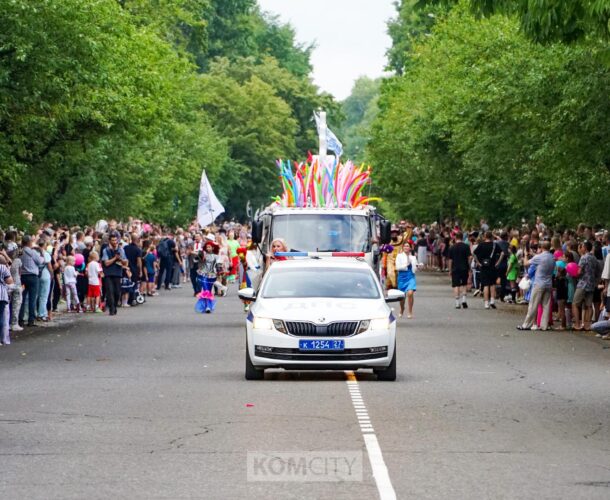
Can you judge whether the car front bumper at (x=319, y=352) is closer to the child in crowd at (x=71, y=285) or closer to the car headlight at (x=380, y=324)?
the car headlight at (x=380, y=324)

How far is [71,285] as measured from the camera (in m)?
36.8

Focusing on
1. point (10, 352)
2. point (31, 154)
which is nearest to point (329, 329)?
point (10, 352)

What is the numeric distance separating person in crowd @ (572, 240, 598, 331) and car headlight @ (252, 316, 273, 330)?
1277 centimetres

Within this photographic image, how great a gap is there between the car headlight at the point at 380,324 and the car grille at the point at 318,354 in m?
0.23

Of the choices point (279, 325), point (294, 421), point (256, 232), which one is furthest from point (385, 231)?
point (294, 421)

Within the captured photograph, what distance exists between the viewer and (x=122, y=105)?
32.6 meters

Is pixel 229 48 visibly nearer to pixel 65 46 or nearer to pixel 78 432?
pixel 65 46

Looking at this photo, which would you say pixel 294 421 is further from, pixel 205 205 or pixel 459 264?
pixel 205 205

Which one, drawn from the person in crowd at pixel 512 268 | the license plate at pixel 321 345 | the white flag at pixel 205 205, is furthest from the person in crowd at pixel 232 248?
the license plate at pixel 321 345

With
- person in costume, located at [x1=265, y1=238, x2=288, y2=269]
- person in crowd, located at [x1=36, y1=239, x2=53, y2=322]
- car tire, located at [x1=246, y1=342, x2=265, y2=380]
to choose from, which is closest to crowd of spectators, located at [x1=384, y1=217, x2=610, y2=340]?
person in costume, located at [x1=265, y1=238, x2=288, y2=269]

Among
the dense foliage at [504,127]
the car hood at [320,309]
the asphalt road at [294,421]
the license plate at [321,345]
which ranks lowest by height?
the asphalt road at [294,421]

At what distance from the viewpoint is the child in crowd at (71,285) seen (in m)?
A: 36.2

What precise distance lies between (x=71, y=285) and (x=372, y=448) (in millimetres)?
25034

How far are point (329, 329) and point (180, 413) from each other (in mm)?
3704
